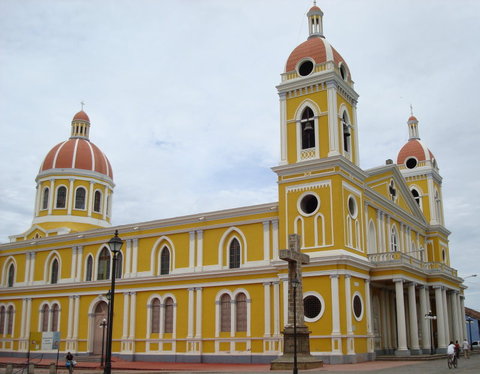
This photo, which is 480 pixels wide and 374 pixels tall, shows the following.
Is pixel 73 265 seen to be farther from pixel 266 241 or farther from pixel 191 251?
pixel 266 241

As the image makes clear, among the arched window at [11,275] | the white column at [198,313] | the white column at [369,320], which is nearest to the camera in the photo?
the white column at [369,320]

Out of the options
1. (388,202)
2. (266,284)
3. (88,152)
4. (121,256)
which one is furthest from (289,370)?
(88,152)

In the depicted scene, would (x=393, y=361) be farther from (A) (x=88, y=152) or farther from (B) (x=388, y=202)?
(A) (x=88, y=152)

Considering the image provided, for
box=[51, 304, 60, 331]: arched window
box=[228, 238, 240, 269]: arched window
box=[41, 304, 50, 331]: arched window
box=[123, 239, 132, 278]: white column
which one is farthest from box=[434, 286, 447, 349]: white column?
box=[41, 304, 50, 331]: arched window

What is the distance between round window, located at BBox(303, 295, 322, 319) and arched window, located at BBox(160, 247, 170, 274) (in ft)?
37.7

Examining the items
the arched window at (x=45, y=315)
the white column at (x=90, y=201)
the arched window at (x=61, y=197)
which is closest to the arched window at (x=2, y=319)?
the arched window at (x=45, y=315)

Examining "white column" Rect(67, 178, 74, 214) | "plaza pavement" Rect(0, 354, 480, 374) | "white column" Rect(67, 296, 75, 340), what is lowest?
"plaza pavement" Rect(0, 354, 480, 374)

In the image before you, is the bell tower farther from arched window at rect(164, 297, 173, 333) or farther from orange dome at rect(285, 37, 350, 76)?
arched window at rect(164, 297, 173, 333)

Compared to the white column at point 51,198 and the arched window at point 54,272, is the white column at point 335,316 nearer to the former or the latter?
the arched window at point 54,272

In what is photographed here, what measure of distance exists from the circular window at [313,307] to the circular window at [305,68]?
506 inches

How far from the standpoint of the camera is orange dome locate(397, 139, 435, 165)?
48.1 m

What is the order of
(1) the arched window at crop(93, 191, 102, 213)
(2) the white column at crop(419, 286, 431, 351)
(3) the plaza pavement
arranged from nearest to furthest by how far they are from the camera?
(3) the plaza pavement, (2) the white column at crop(419, 286, 431, 351), (1) the arched window at crop(93, 191, 102, 213)

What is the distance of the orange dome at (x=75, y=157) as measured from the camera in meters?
49.8

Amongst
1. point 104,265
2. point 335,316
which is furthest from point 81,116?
point 335,316
